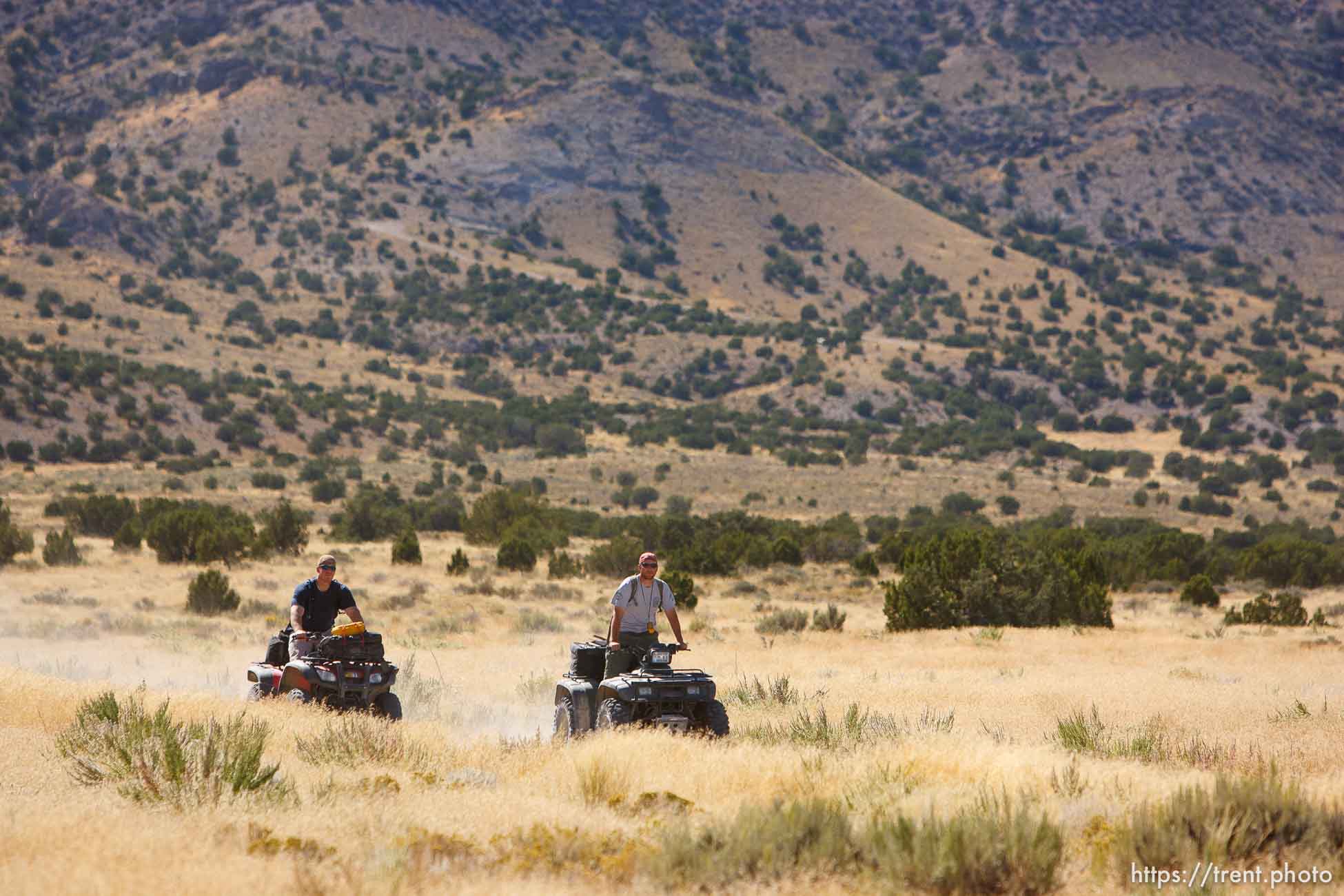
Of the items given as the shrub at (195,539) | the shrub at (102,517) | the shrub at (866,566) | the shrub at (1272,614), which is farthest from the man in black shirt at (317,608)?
the shrub at (102,517)

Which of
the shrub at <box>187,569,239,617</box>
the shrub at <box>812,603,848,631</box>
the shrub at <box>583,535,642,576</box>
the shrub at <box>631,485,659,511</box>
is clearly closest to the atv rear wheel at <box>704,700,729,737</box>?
the shrub at <box>812,603,848,631</box>

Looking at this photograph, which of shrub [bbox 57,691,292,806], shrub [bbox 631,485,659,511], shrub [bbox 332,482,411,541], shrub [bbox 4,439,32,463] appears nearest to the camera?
shrub [bbox 57,691,292,806]

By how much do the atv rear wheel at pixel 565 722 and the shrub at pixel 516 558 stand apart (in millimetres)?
22193

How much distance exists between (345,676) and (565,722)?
1.99 meters

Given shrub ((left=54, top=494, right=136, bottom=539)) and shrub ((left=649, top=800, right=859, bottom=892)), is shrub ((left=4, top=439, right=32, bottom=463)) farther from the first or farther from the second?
shrub ((left=649, top=800, right=859, bottom=892))

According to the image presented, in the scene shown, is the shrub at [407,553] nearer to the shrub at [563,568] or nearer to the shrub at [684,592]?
the shrub at [563,568]

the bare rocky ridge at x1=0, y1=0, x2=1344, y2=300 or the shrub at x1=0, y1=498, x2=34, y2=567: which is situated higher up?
the bare rocky ridge at x1=0, y1=0, x2=1344, y2=300

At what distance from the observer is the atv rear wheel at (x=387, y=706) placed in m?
11.6

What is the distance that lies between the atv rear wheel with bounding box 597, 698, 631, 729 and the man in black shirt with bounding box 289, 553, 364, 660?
107 inches

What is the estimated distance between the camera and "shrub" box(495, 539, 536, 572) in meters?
33.4

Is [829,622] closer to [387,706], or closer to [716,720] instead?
[387,706]

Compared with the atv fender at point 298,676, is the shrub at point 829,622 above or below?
below

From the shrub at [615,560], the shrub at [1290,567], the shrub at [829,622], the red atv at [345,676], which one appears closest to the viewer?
the red atv at [345,676]

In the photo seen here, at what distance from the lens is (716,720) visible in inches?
413
